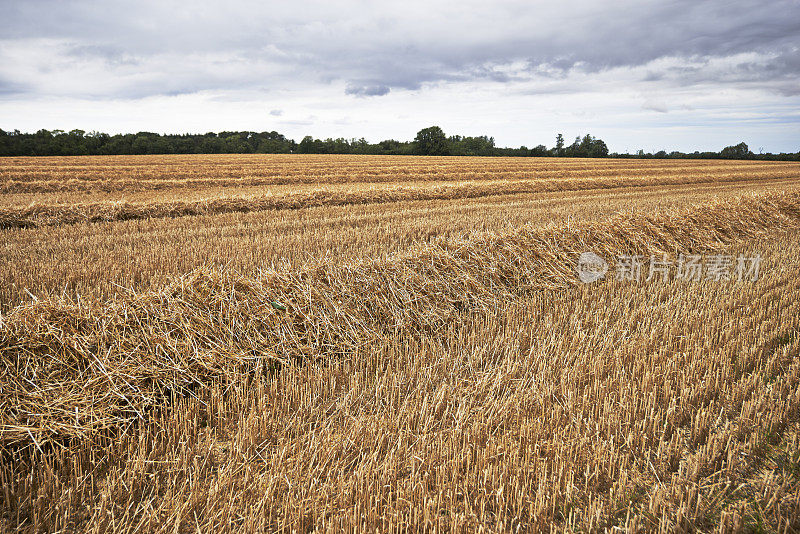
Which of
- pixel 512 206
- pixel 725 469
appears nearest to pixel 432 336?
pixel 725 469

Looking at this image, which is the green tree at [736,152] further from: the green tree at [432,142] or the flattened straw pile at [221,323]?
the flattened straw pile at [221,323]

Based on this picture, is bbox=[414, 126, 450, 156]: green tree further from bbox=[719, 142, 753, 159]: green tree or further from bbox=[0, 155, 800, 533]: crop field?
bbox=[0, 155, 800, 533]: crop field

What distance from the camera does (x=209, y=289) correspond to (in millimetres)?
4309

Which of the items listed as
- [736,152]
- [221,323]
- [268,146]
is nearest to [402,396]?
[221,323]

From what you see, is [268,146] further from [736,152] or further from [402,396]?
[736,152]

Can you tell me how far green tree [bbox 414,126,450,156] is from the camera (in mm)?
84125

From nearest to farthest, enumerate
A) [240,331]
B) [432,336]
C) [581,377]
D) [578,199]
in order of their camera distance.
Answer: [581,377] → [240,331] → [432,336] → [578,199]

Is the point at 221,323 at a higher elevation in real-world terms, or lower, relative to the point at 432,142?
lower

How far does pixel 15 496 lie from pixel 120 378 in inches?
38.3

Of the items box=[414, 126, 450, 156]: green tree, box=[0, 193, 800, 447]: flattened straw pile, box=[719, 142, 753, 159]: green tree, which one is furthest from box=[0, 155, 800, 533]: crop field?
box=[719, 142, 753, 159]: green tree

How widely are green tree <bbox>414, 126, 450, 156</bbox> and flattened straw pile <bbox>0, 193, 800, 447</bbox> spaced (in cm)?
8009

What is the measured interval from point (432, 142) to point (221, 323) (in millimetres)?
84633

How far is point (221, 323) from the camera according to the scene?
13.2ft

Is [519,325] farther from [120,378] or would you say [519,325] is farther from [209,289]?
[120,378]
